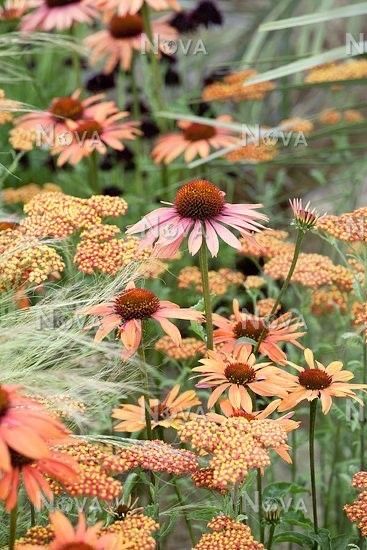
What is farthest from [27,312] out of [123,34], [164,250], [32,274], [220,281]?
[123,34]

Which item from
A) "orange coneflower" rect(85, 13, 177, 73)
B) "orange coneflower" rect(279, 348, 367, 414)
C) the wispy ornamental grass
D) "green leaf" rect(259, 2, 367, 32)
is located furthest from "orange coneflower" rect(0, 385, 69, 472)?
"orange coneflower" rect(85, 13, 177, 73)

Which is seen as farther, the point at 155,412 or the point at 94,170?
the point at 94,170

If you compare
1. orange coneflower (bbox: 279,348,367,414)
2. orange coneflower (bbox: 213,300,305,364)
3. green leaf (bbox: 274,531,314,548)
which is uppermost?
orange coneflower (bbox: 213,300,305,364)

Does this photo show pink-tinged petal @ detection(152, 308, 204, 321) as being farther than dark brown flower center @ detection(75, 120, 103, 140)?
No

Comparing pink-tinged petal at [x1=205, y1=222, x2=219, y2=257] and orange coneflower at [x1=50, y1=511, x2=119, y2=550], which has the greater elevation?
pink-tinged petal at [x1=205, y1=222, x2=219, y2=257]

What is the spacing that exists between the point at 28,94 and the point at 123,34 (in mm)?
549

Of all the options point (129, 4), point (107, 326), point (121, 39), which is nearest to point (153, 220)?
point (107, 326)

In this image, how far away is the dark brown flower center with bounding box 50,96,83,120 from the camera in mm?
1941

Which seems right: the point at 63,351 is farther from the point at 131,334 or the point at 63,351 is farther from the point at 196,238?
the point at 196,238

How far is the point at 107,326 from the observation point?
124 cm

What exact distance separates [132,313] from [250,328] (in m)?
0.19

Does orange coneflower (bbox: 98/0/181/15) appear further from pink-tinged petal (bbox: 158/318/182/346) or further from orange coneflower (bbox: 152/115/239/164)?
pink-tinged petal (bbox: 158/318/182/346)

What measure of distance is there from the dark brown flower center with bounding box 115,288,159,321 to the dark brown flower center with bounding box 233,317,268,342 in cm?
16

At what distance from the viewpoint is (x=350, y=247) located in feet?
4.78
